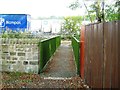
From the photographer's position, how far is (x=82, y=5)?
20.5m

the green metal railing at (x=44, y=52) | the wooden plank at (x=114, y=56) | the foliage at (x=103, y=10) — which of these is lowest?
the green metal railing at (x=44, y=52)

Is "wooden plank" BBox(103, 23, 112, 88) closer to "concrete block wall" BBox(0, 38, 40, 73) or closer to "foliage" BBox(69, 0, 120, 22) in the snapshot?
"foliage" BBox(69, 0, 120, 22)

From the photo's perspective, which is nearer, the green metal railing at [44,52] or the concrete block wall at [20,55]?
the concrete block wall at [20,55]

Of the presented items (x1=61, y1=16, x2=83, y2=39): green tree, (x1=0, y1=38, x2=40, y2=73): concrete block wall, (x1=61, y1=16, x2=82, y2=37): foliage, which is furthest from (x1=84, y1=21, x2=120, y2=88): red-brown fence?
(x1=61, y1=16, x2=83, y2=39): green tree

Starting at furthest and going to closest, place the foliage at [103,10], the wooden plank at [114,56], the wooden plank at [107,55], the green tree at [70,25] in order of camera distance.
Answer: the green tree at [70,25], the foliage at [103,10], the wooden plank at [107,55], the wooden plank at [114,56]

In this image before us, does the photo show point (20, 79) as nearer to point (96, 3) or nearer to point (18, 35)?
point (18, 35)

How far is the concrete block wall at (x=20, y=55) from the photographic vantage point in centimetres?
1116

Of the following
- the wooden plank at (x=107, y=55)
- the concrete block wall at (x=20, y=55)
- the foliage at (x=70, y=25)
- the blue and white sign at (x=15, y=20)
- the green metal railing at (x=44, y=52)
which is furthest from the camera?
the foliage at (x=70, y=25)

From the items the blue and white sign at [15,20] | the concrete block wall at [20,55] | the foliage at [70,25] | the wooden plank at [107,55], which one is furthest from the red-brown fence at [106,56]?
the foliage at [70,25]

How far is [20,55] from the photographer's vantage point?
37.1ft

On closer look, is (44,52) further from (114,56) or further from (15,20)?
(15,20)

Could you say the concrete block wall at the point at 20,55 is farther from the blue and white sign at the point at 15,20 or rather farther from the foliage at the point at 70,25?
the foliage at the point at 70,25

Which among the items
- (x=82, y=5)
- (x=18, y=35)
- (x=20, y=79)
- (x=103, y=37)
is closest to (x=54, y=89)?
(x=20, y=79)

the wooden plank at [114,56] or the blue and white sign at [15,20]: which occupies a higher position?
the blue and white sign at [15,20]
